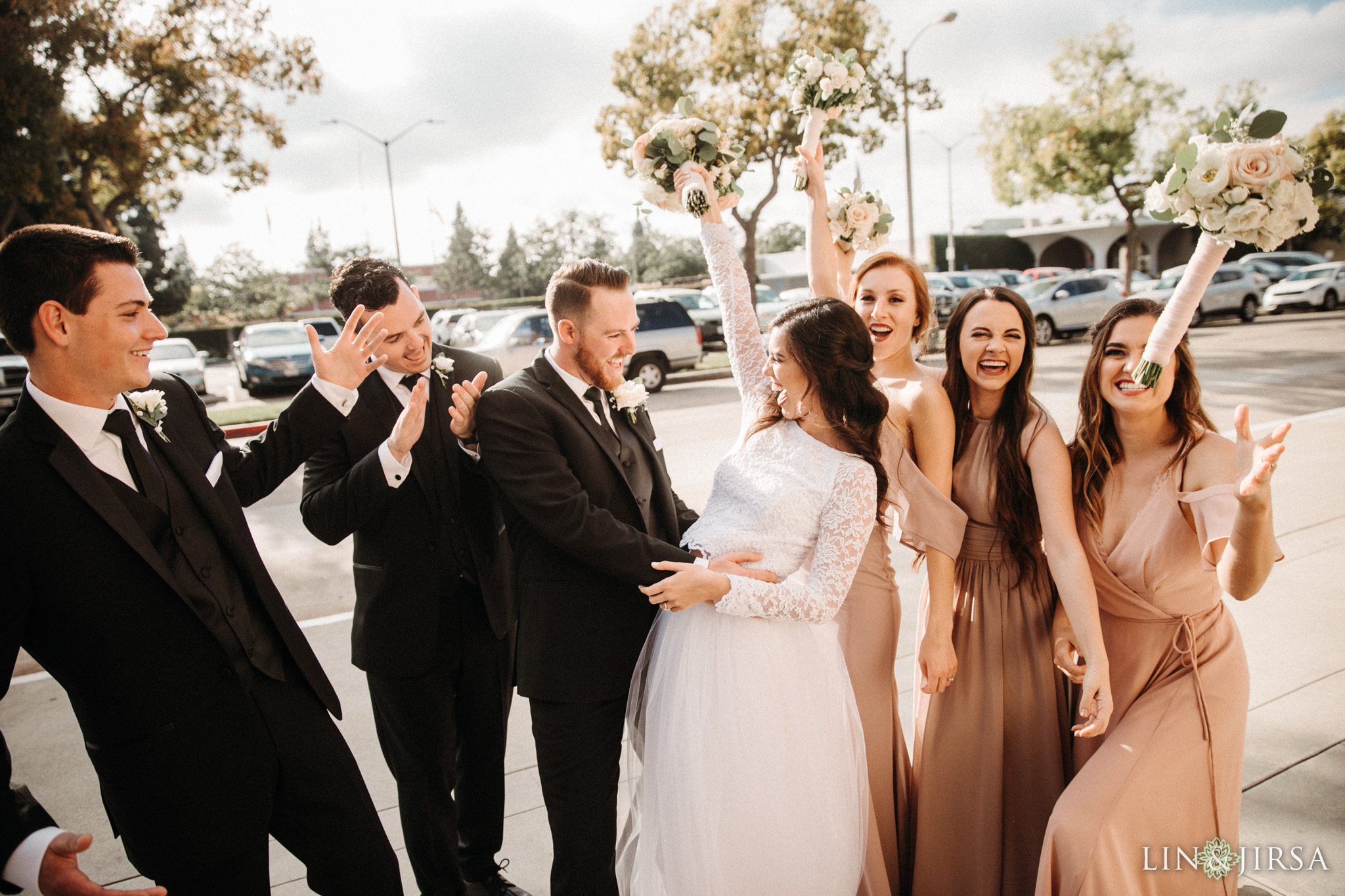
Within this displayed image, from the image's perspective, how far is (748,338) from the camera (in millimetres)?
2873

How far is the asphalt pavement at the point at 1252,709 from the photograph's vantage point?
2916 millimetres

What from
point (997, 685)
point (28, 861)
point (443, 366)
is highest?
point (443, 366)

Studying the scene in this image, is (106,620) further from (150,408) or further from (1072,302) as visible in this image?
(1072,302)

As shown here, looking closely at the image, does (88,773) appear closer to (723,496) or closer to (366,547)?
(366,547)

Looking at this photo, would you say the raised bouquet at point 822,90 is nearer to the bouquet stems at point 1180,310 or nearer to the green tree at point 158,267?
the bouquet stems at point 1180,310

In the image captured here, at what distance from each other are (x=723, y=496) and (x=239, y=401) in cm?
1872

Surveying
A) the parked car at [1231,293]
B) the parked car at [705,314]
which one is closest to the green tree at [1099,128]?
the parked car at [1231,293]

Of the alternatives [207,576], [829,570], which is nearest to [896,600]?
[829,570]

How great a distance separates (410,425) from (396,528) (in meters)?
0.41

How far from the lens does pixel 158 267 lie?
3988cm

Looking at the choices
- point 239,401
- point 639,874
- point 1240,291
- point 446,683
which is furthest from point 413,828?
point 1240,291

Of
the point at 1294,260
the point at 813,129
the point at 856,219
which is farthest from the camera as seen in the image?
the point at 1294,260

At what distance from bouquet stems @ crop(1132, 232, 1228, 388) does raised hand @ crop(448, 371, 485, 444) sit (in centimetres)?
189

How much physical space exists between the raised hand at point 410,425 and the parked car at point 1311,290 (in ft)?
97.9
